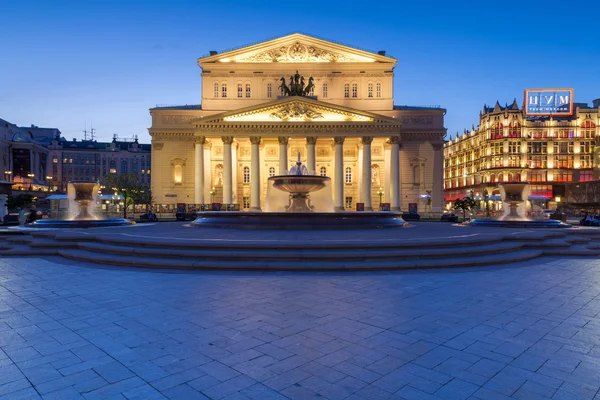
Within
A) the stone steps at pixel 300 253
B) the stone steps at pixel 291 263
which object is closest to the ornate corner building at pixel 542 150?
the stone steps at pixel 300 253

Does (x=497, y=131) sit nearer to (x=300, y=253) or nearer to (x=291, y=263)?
(x=300, y=253)

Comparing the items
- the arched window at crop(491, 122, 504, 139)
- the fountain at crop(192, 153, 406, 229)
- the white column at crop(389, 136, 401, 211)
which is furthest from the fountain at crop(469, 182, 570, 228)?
the arched window at crop(491, 122, 504, 139)

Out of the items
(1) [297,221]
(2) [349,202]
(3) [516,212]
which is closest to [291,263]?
(1) [297,221]

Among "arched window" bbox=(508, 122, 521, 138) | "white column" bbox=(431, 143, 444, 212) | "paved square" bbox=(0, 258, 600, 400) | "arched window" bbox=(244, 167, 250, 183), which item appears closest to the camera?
"paved square" bbox=(0, 258, 600, 400)

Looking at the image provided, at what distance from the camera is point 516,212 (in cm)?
2261

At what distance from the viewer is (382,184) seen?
2101 inches

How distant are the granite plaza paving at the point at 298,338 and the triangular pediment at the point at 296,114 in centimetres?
3921

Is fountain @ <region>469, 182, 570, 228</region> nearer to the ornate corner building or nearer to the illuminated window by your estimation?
the illuminated window

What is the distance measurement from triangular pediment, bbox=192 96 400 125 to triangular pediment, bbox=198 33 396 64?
1125 centimetres

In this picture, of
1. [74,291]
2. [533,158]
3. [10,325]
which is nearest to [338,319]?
[10,325]

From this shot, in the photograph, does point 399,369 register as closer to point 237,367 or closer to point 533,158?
point 237,367

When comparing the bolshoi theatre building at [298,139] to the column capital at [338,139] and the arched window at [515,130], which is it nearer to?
the column capital at [338,139]

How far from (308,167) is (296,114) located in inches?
262

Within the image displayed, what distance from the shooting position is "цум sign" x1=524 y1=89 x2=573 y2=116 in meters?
81.6
